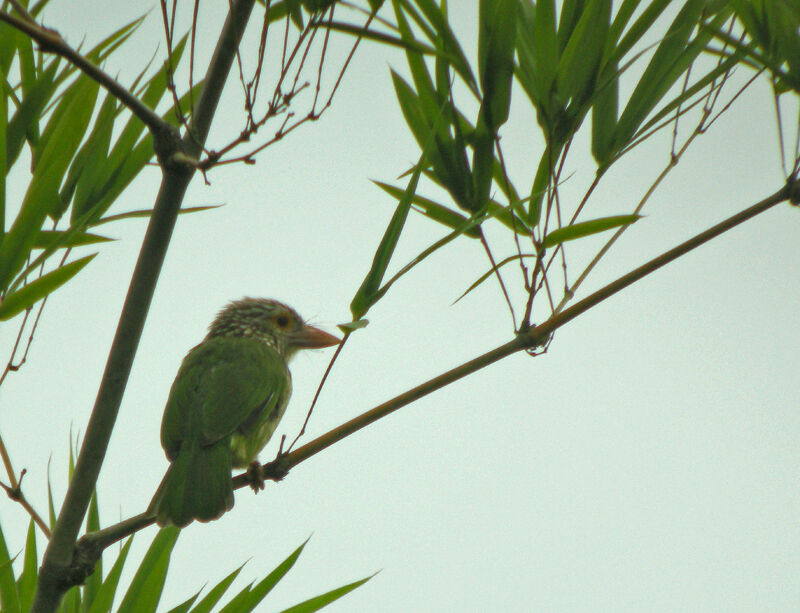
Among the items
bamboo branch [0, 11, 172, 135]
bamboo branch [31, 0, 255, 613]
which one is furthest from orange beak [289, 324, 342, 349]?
bamboo branch [0, 11, 172, 135]

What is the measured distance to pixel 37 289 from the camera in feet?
6.89

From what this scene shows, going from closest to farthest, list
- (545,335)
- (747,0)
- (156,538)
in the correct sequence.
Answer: (545,335), (747,0), (156,538)

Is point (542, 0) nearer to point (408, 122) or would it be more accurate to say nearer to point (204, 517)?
point (408, 122)

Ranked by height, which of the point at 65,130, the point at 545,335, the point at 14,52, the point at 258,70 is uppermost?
the point at 14,52

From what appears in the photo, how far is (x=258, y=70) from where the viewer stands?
1766 millimetres

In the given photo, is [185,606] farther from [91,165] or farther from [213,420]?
[91,165]

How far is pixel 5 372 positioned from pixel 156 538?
3.14 feet

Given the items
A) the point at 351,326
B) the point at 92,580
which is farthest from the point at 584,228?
the point at 92,580

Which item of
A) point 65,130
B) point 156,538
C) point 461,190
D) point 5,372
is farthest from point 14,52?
point 156,538

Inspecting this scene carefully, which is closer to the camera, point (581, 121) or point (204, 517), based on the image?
point (581, 121)

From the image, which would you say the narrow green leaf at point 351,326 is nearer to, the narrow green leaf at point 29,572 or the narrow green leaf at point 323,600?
the narrow green leaf at point 323,600

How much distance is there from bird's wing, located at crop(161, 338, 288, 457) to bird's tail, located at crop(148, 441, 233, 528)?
0.10 m

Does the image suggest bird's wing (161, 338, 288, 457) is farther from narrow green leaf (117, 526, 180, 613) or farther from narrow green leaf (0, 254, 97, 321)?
narrow green leaf (0, 254, 97, 321)

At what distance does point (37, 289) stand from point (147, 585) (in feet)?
3.41
